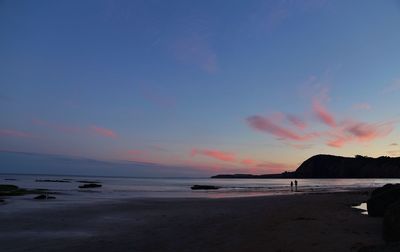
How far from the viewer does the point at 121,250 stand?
1277 cm

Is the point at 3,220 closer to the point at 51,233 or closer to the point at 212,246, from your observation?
the point at 51,233

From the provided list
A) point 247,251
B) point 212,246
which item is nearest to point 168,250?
point 212,246

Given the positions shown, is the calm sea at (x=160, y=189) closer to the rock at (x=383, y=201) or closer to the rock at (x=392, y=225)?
the rock at (x=383, y=201)

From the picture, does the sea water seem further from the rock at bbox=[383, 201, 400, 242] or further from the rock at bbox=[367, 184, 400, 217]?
the rock at bbox=[383, 201, 400, 242]

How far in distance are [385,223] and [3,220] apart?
1826 centimetres

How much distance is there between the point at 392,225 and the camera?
11305 mm

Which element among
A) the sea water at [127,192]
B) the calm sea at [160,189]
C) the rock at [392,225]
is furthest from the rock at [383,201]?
the calm sea at [160,189]

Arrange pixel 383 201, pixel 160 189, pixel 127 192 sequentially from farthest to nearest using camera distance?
1. pixel 160 189
2. pixel 127 192
3. pixel 383 201

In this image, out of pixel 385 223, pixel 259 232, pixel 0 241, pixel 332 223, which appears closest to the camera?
pixel 385 223

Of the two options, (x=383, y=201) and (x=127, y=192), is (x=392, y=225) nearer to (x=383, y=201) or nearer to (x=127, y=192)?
(x=383, y=201)

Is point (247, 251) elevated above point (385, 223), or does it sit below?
below

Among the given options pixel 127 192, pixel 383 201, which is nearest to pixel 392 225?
pixel 383 201

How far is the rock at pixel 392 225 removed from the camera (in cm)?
1100

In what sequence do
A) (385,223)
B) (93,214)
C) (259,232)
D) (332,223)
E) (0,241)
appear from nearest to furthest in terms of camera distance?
(385,223) < (0,241) < (259,232) < (332,223) < (93,214)
